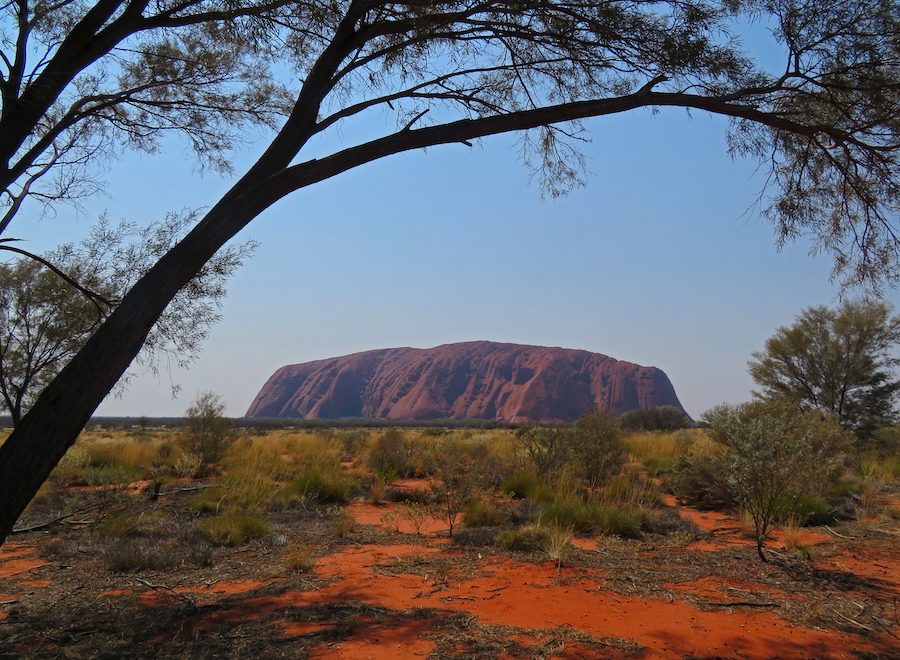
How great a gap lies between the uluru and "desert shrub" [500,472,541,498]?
74.7 meters

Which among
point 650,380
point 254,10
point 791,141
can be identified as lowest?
point 791,141

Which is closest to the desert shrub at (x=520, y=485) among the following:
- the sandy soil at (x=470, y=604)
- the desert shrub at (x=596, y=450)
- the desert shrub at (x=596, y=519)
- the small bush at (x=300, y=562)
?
the desert shrub at (x=596, y=450)

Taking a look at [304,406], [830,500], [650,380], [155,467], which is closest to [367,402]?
[304,406]

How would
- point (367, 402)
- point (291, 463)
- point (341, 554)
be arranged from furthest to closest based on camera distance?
point (367, 402) < point (291, 463) < point (341, 554)

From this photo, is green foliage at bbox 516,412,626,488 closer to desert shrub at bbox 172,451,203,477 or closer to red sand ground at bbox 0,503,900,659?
red sand ground at bbox 0,503,900,659

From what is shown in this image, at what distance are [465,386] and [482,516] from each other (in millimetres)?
97759

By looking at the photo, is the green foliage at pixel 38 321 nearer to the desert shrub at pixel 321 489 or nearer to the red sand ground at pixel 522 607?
the red sand ground at pixel 522 607

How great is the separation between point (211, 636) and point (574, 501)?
5.87 metres

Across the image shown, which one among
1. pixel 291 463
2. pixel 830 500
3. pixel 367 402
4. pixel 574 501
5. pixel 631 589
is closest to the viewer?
pixel 631 589

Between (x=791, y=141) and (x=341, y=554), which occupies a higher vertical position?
(x=791, y=141)

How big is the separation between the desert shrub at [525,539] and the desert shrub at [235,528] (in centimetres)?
322

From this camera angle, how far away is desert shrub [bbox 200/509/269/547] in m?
7.38

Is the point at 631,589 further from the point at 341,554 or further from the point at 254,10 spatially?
the point at 254,10

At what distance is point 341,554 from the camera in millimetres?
6844
